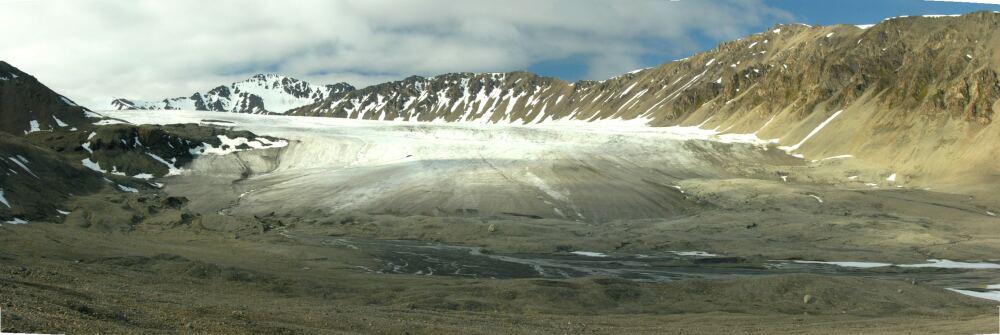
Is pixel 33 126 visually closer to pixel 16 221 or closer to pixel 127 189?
pixel 127 189

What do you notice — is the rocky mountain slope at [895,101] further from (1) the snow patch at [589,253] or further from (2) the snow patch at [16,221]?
(2) the snow patch at [16,221]

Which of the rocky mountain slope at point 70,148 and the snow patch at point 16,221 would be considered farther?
the rocky mountain slope at point 70,148

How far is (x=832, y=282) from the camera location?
3919 cm

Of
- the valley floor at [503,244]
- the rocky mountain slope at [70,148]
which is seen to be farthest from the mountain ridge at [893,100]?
the rocky mountain slope at [70,148]

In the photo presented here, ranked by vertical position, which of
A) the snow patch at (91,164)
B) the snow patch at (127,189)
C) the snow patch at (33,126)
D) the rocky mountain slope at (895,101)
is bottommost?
the snow patch at (127,189)

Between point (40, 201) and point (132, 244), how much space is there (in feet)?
66.7

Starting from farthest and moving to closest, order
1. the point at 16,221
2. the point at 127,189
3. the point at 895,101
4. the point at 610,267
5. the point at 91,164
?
the point at 895,101 < the point at 91,164 < the point at 127,189 < the point at 610,267 < the point at 16,221

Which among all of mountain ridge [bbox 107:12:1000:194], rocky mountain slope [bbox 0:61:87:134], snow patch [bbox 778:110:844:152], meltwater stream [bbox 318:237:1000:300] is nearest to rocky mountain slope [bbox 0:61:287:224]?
rocky mountain slope [bbox 0:61:87:134]

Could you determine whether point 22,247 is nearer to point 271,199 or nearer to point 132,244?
point 132,244

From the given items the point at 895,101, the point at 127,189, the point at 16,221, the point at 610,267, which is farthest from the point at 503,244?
the point at 895,101

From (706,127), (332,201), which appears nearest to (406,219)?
(332,201)

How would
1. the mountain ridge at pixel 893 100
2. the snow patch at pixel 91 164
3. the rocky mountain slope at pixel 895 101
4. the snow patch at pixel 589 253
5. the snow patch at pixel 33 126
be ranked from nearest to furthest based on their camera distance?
the snow patch at pixel 589 253, the snow patch at pixel 91 164, the rocky mountain slope at pixel 895 101, the mountain ridge at pixel 893 100, the snow patch at pixel 33 126

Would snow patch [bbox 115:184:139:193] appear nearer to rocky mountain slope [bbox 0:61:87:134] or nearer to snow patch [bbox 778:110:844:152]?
rocky mountain slope [bbox 0:61:87:134]

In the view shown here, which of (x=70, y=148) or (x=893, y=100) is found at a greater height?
(x=893, y=100)
